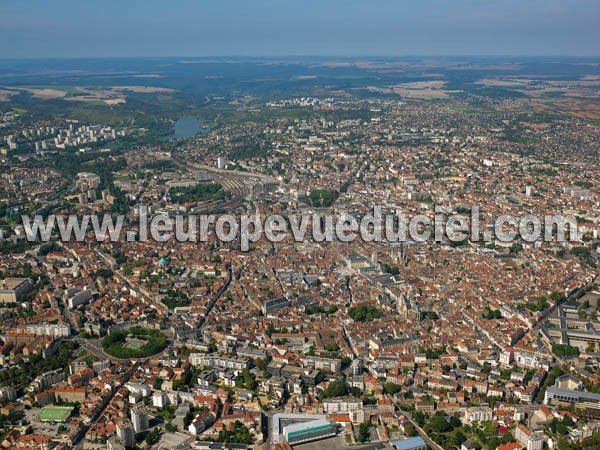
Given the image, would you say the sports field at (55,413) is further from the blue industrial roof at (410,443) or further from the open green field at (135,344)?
the blue industrial roof at (410,443)

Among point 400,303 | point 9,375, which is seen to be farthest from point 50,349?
point 400,303

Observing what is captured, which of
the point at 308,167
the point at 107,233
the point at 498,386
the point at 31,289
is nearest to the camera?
the point at 498,386

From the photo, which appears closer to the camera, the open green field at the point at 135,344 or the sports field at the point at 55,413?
the sports field at the point at 55,413

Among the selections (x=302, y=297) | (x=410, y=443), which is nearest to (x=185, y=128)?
(x=302, y=297)

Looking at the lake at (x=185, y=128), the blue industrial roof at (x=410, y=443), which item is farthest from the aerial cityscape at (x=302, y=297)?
the lake at (x=185, y=128)

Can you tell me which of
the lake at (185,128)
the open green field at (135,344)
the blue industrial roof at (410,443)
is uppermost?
the lake at (185,128)

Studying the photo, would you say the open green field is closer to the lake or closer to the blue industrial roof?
the blue industrial roof

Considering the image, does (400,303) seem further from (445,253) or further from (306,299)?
(445,253)

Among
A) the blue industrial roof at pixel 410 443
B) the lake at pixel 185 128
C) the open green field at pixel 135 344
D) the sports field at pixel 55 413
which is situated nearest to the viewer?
the blue industrial roof at pixel 410 443
